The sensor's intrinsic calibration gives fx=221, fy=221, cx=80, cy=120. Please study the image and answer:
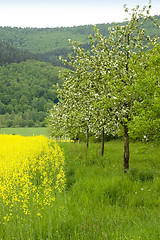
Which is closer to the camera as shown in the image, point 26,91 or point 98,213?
point 98,213

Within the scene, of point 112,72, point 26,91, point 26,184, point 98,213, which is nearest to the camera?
point 26,184

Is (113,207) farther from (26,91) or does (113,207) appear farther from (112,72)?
(26,91)

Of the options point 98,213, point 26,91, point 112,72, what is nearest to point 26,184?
point 98,213

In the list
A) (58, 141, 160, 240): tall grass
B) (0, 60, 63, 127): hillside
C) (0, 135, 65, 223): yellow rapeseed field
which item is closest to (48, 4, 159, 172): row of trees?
(58, 141, 160, 240): tall grass

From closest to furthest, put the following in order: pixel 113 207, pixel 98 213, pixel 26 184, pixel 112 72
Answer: pixel 26 184
pixel 98 213
pixel 113 207
pixel 112 72

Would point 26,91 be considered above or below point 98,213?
above

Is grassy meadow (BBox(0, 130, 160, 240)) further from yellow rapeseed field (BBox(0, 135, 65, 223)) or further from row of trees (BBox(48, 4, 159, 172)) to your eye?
row of trees (BBox(48, 4, 159, 172))

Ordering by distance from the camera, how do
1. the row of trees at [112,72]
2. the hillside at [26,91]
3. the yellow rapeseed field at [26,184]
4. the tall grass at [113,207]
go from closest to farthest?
the tall grass at [113,207]
the yellow rapeseed field at [26,184]
the row of trees at [112,72]
the hillside at [26,91]

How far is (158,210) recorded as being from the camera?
7.71 metres

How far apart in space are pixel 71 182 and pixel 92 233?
5.56 m

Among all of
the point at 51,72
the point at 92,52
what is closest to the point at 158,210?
the point at 92,52

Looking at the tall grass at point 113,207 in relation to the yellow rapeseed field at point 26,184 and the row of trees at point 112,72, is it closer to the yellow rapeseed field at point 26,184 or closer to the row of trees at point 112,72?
the yellow rapeseed field at point 26,184

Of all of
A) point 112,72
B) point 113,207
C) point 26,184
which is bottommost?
point 113,207

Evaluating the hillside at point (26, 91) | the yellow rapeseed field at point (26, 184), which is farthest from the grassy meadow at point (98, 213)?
the hillside at point (26, 91)
